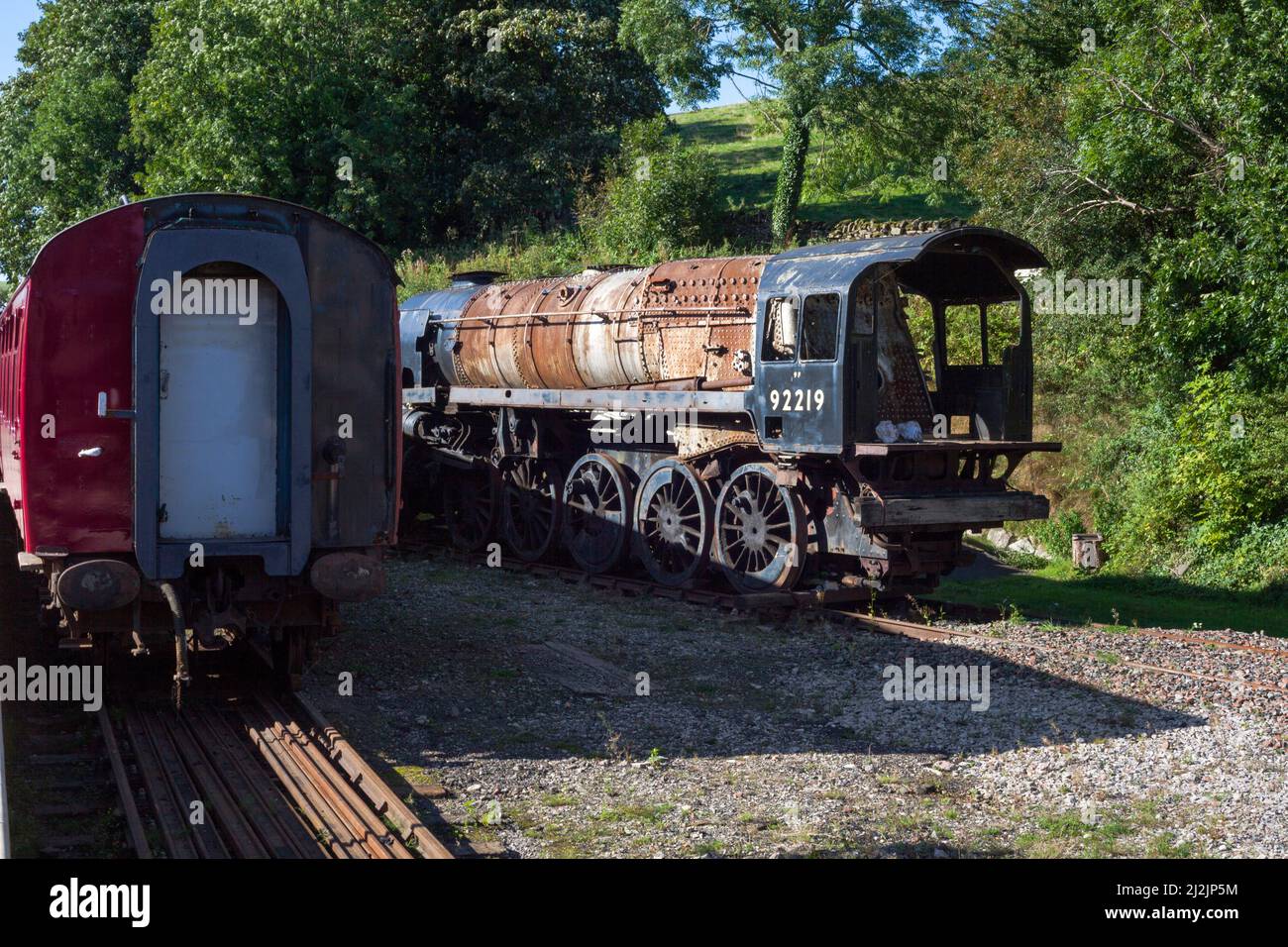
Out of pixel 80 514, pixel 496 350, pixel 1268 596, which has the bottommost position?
pixel 1268 596

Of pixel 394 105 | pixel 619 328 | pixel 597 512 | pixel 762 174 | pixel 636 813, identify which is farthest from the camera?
pixel 762 174

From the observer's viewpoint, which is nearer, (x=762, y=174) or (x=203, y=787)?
(x=203, y=787)

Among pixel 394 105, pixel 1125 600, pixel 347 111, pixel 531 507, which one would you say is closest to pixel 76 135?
pixel 347 111

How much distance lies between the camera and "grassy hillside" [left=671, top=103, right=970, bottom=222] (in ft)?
134

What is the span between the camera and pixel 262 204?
27.0ft

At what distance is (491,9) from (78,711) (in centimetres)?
3240

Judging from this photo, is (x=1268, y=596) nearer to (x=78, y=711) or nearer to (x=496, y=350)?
(x=496, y=350)

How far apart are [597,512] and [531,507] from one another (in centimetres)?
165

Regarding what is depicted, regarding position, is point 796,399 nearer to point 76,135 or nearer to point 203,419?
point 203,419

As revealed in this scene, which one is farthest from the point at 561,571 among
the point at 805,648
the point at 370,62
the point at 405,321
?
the point at 370,62

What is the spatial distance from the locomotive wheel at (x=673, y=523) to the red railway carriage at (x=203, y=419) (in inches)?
233

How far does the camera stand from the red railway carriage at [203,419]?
7.79m

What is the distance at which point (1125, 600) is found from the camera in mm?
16656

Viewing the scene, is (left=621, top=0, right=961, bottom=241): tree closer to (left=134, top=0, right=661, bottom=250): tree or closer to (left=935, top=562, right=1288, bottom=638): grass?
(left=134, top=0, right=661, bottom=250): tree
